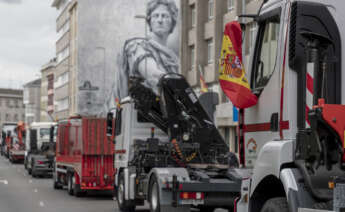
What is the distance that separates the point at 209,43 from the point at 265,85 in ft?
131

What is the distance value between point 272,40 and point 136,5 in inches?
3146

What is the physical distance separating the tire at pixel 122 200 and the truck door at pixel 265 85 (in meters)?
9.28

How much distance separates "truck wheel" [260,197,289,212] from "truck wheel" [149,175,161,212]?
670 centimetres

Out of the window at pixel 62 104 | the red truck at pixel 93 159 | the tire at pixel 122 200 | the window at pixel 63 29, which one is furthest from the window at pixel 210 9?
the window at pixel 62 104

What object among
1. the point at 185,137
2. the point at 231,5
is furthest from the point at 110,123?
the point at 231,5

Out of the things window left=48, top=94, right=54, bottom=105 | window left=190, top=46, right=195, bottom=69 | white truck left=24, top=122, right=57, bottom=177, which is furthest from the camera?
window left=48, top=94, right=54, bottom=105

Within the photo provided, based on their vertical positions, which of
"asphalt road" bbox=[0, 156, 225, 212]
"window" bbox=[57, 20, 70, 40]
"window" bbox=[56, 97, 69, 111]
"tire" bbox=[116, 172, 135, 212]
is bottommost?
"asphalt road" bbox=[0, 156, 225, 212]

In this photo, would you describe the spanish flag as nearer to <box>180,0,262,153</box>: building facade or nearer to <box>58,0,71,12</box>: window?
<box>180,0,262,153</box>: building facade

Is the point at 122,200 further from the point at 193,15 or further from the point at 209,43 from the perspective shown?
the point at 193,15

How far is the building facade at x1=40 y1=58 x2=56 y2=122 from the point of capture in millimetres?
126113

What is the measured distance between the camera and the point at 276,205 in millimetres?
6660

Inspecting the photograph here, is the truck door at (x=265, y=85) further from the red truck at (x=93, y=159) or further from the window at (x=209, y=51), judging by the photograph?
the window at (x=209, y=51)

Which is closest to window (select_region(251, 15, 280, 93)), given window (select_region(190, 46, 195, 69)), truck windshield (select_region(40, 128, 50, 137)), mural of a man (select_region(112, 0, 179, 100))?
truck windshield (select_region(40, 128, 50, 137))

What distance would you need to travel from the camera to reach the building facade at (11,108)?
181625 mm
